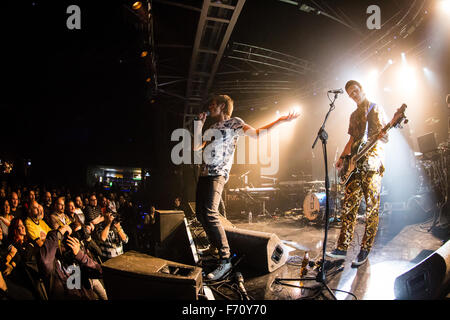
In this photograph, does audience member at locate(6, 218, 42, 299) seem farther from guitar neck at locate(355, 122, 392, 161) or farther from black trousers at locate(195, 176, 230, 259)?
guitar neck at locate(355, 122, 392, 161)

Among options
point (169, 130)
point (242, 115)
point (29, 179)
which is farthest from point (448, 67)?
point (29, 179)

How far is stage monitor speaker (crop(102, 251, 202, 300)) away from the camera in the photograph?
1551 millimetres

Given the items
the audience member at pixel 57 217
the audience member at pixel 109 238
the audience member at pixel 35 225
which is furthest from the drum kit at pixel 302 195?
the audience member at pixel 35 225

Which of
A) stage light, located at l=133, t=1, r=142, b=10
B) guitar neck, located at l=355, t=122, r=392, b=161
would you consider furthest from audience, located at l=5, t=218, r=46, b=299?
stage light, located at l=133, t=1, r=142, b=10

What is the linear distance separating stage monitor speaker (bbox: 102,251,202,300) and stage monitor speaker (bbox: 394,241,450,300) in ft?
5.38

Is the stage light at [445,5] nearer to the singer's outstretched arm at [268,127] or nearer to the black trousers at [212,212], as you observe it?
the singer's outstretched arm at [268,127]

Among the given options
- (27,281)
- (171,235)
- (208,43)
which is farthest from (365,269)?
(208,43)

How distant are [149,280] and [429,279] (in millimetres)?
2064

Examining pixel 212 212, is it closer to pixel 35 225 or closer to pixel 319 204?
pixel 35 225

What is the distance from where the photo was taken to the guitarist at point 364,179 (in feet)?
8.27

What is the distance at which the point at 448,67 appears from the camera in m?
6.73

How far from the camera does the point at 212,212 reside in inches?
92.7

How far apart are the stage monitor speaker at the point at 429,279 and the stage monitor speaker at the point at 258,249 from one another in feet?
3.84

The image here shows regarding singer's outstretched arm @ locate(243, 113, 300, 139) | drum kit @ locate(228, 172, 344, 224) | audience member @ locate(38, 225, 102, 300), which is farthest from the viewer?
drum kit @ locate(228, 172, 344, 224)
